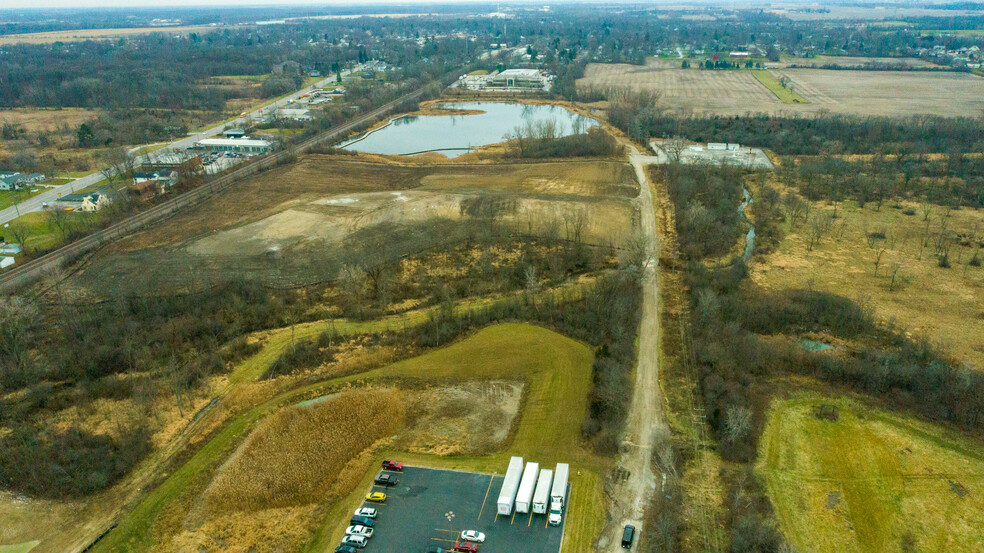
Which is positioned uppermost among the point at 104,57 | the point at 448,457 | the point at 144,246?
the point at 104,57

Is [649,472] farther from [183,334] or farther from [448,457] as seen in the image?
[183,334]

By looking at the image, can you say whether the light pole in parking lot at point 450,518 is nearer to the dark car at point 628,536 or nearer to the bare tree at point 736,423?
the dark car at point 628,536

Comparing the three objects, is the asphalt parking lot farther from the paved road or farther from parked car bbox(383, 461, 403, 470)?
the paved road

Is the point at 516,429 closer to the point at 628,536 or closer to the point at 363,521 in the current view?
the point at 628,536

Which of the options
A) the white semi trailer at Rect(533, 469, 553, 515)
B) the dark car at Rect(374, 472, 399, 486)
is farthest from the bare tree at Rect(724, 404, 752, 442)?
the dark car at Rect(374, 472, 399, 486)

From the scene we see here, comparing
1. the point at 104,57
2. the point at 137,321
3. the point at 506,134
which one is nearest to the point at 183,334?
the point at 137,321

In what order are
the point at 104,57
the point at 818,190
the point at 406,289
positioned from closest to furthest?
the point at 406,289 < the point at 818,190 < the point at 104,57

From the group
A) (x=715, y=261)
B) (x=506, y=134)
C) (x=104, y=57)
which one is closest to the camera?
(x=715, y=261)

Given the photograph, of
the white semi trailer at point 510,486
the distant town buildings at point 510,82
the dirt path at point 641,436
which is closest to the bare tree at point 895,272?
the dirt path at point 641,436
